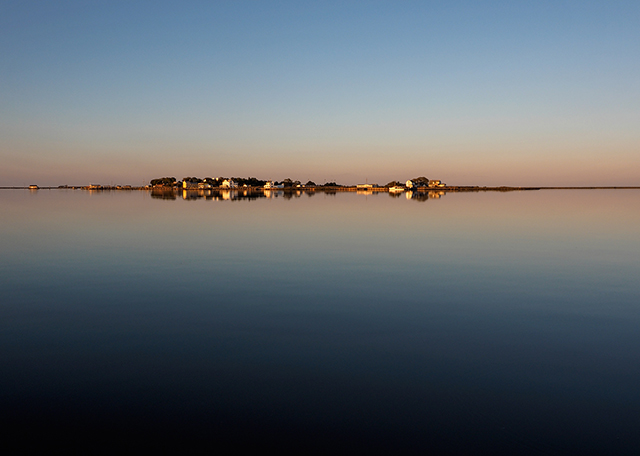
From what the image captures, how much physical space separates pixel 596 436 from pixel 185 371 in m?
7.55

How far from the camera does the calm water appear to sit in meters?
6.45

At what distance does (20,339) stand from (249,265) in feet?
35.0

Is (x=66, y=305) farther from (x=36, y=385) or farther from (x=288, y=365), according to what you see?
(x=288, y=365)

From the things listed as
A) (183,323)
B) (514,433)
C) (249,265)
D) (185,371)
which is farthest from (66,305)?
(514,433)

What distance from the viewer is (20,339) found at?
9.93 meters

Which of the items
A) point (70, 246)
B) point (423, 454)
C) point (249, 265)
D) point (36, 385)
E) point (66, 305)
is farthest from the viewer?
point (70, 246)

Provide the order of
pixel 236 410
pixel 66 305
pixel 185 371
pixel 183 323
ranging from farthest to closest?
pixel 66 305 → pixel 183 323 → pixel 185 371 → pixel 236 410

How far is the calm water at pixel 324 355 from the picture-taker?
6.45 m

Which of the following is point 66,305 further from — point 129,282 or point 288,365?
point 288,365

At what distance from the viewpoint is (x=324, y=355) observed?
9211 millimetres

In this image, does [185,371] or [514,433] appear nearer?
[514,433]

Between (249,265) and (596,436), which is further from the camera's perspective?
(249,265)

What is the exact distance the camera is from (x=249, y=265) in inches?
779

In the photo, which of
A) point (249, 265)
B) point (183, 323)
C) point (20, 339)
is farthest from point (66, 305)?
point (249, 265)
